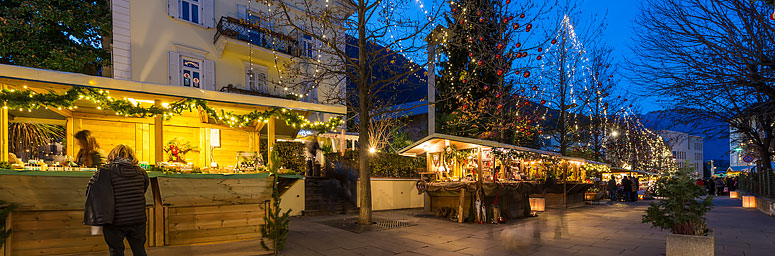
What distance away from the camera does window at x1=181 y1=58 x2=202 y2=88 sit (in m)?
15.4

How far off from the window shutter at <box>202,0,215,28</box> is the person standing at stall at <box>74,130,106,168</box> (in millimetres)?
10660

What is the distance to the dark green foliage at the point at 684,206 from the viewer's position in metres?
5.79

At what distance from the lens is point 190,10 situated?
1548 cm

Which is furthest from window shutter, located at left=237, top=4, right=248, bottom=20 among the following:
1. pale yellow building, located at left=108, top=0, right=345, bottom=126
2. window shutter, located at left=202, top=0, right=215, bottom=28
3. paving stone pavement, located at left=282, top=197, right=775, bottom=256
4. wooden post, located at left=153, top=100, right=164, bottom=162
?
wooden post, located at left=153, top=100, right=164, bottom=162

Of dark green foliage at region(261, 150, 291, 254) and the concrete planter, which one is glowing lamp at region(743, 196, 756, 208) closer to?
the concrete planter

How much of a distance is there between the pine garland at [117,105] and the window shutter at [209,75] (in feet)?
27.5

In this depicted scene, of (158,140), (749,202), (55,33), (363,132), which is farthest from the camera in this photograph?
(749,202)

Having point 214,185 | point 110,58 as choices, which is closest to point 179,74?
point 110,58

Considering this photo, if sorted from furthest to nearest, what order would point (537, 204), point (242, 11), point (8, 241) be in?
1. point (242, 11)
2. point (537, 204)
3. point (8, 241)

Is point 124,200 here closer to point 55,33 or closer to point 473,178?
point 473,178

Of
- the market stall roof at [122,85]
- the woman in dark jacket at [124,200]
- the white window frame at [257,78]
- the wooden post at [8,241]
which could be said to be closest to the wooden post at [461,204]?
the market stall roof at [122,85]

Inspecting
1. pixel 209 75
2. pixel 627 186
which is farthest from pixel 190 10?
pixel 627 186

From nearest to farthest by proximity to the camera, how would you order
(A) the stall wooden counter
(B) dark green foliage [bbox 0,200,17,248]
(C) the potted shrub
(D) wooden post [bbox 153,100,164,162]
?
(B) dark green foliage [bbox 0,200,17,248] → (A) the stall wooden counter → (C) the potted shrub → (D) wooden post [bbox 153,100,164,162]

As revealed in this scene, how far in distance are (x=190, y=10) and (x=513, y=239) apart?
14353 mm
